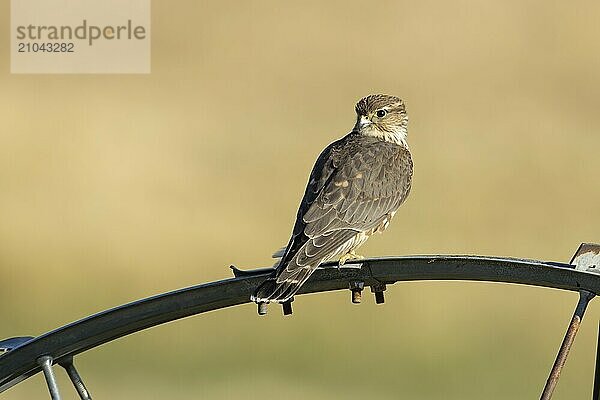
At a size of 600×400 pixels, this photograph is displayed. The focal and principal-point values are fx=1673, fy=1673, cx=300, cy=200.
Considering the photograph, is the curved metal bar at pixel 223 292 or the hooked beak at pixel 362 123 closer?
the curved metal bar at pixel 223 292

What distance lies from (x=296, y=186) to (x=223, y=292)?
892 centimetres

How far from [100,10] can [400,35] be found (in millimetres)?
4024

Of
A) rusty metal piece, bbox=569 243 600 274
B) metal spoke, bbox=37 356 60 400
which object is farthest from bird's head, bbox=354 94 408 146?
rusty metal piece, bbox=569 243 600 274

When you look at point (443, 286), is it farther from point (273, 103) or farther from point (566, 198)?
point (273, 103)

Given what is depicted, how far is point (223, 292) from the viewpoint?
5039 millimetres

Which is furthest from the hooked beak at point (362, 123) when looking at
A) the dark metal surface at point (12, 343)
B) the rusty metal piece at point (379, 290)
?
the dark metal surface at point (12, 343)

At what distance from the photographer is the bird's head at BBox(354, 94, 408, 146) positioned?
8.12 metres

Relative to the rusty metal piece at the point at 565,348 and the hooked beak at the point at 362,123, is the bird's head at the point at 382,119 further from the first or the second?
the rusty metal piece at the point at 565,348

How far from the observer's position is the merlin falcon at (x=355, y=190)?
263 inches

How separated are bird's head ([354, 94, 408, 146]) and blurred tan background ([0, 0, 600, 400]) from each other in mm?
3087

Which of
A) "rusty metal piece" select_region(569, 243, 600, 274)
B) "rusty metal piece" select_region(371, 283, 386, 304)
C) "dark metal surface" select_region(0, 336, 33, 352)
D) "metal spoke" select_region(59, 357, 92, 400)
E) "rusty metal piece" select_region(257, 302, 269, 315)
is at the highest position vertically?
"rusty metal piece" select_region(569, 243, 600, 274)

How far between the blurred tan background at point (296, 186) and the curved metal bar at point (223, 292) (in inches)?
233

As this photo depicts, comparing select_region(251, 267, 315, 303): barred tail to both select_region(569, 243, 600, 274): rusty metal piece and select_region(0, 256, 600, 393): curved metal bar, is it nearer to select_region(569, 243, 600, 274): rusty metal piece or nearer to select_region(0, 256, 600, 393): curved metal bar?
select_region(0, 256, 600, 393): curved metal bar

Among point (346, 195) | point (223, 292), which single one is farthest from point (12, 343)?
point (346, 195)
